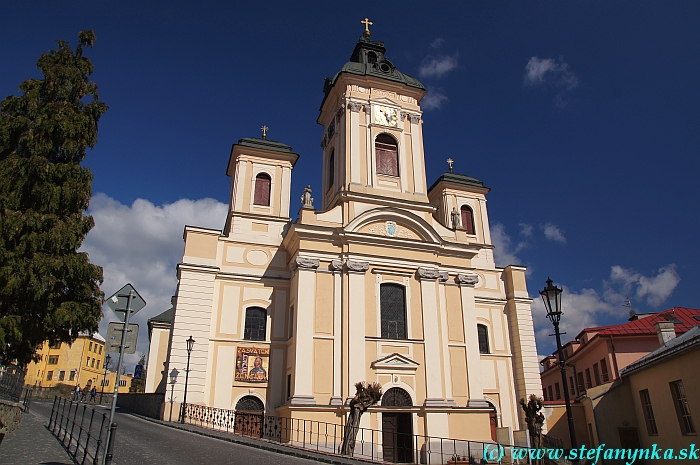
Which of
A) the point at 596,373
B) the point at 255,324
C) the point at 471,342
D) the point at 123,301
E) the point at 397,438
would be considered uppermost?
the point at 255,324

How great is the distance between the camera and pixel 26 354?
486 inches

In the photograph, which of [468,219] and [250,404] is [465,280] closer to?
[468,219]

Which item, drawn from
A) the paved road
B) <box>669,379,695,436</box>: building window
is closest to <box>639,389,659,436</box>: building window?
<box>669,379,695,436</box>: building window

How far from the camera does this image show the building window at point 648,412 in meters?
18.2

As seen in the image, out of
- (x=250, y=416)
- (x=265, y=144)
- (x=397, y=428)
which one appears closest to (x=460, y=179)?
(x=265, y=144)

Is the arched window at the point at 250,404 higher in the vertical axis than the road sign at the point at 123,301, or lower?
lower

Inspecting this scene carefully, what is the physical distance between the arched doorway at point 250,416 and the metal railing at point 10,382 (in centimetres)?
849

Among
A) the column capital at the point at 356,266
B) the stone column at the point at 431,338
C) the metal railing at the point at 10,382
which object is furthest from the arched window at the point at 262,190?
the metal railing at the point at 10,382

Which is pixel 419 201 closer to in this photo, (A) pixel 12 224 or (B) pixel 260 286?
(B) pixel 260 286

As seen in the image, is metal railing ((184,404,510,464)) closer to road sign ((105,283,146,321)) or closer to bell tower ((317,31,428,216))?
bell tower ((317,31,428,216))

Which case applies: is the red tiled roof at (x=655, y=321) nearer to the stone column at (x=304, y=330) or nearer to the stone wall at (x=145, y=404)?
the stone column at (x=304, y=330)

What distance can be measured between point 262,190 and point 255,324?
25.7ft

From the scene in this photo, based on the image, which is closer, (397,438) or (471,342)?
(397,438)

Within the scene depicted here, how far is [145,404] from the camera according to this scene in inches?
961
